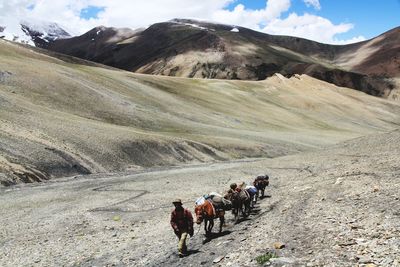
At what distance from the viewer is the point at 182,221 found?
18.3 m

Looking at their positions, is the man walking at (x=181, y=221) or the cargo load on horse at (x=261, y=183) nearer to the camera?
the man walking at (x=181, y=221)

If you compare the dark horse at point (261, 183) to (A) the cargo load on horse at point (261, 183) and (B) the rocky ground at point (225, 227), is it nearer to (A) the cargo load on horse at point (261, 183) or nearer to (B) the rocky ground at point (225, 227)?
(A) the cargo load on horse at point (261, 183)

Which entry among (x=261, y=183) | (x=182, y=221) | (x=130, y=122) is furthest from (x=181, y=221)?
(x=130, y=122)

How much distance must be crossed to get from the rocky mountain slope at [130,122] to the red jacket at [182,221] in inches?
1073

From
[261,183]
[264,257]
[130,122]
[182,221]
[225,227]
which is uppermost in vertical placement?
[182,221]

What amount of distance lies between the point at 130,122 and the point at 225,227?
176ft

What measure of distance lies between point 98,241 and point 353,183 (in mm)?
13484

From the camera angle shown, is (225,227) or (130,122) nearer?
(225,227)

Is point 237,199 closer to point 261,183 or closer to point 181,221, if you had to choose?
point 181,221

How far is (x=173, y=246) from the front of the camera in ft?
65.5

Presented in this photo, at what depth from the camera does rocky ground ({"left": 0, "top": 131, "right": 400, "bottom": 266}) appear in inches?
634

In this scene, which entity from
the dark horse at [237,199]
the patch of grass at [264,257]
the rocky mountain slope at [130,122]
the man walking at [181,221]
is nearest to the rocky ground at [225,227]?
the patch of grass at [264,257]

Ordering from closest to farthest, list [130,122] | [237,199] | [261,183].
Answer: [237,199], [261,183], [130,122]

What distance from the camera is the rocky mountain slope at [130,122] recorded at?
165 feet
